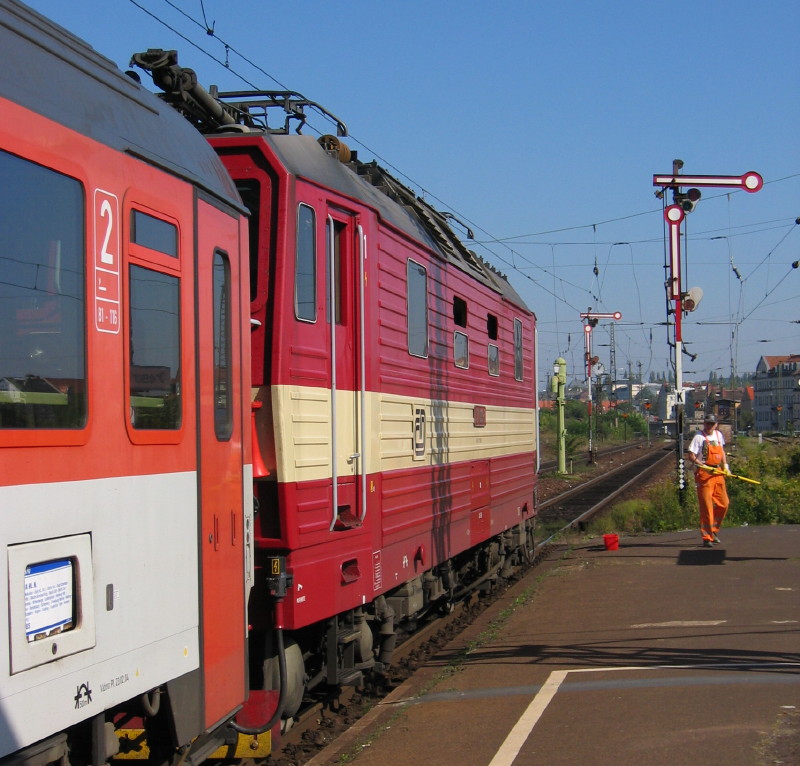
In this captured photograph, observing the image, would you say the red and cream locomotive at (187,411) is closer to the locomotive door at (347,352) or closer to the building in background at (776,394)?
the locomotive door at (347,352)

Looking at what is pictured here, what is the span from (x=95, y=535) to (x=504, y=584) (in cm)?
1040

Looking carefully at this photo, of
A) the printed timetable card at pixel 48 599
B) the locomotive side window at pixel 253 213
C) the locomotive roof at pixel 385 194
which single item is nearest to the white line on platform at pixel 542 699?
the printed timetable card at pixel 48 599

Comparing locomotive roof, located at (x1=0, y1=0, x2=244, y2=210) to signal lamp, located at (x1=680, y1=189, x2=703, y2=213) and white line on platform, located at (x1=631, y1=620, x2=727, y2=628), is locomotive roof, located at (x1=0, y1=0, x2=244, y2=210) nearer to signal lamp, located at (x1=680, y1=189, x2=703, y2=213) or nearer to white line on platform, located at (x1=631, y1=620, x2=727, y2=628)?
white line on platform, located at (x1=631, y1=620, x2=727, y2=628)

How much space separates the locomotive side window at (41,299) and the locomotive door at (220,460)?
41.2 inches

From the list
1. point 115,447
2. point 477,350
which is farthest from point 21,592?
point 477,350

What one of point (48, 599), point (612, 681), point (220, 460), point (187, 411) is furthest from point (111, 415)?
point (612, 681)

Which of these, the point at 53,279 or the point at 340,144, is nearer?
the point at 53,279

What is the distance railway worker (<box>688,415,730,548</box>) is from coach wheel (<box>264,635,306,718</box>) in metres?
8.12

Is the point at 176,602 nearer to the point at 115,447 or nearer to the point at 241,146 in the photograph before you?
the point at 115,447

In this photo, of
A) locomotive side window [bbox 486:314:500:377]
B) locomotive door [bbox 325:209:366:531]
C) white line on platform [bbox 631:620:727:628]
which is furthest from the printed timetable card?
locomotive side window [bbox 486:314:500:377]

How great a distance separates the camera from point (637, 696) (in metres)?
6.75

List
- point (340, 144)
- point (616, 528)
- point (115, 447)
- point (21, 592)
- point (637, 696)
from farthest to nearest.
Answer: point (616, 528), point (340, 144), point (637, 696), point (115, 447), point (21, 592)

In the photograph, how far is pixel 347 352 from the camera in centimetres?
701

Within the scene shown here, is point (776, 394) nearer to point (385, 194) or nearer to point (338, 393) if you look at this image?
point (385, 194)
